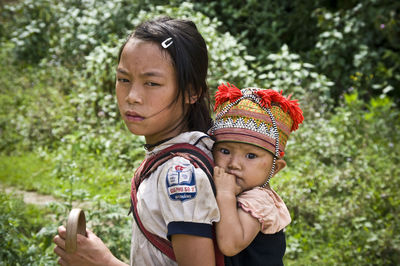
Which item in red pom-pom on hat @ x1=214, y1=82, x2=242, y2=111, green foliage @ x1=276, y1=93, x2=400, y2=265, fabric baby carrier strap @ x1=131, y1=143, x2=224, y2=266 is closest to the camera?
fabric baby carrier strap @ x1=131, y1=143, x2=224, y2=266

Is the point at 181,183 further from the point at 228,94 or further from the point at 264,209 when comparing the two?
the point at 228,94

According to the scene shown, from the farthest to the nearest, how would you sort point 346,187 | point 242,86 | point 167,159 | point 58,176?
point 242,86, point 58,176, point 346,187, point 167,159

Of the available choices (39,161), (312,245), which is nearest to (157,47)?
(312,245)

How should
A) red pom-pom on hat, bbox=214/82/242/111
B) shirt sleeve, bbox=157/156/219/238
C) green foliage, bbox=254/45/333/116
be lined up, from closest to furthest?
shirt sleeve, bbox=157/156/219/238
red pom-pom on hat, bbox=214/82/242/111
green foliage, bbox=254/45/333/116

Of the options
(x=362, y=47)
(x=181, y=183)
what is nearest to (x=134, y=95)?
(x=181, y=183)

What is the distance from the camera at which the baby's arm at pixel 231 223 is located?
1549 millimetres

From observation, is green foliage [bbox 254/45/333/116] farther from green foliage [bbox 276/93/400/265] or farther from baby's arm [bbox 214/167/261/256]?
baby's arm [bbox 214/167/261/256]

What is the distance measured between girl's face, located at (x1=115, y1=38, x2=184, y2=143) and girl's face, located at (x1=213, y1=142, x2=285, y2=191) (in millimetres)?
232

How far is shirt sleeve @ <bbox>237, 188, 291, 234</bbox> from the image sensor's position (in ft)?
5.26

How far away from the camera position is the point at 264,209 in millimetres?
1629

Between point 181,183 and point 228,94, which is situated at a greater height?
point 228,94

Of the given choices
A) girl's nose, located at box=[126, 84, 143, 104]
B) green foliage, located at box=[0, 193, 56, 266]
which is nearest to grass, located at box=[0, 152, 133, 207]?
green foliage, located at box=[0, 193, 56, 266]

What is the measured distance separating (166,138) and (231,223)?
40cm

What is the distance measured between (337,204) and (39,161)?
3.19 meters
